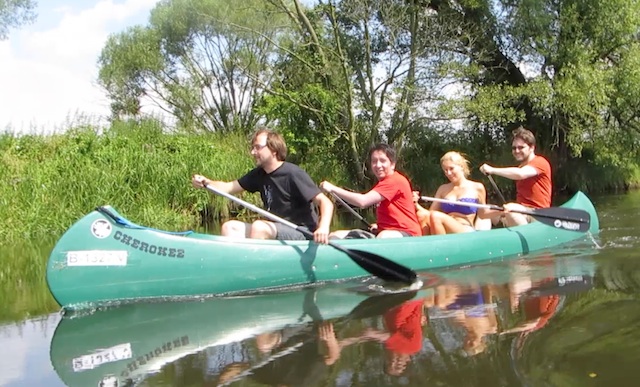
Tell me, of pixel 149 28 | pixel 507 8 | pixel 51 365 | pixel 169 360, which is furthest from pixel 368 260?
pixel 149 28

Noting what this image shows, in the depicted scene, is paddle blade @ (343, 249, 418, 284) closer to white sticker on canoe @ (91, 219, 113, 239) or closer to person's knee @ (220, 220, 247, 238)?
person's knee @ (220, 220, 247, 238)

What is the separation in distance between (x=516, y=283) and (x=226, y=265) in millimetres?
1956

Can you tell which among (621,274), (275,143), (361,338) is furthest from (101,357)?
(621,274)

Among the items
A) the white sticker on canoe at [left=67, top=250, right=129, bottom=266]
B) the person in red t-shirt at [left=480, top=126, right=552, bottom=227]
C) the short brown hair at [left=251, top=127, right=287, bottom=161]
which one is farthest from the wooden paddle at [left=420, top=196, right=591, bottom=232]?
the white sticker on canoe at [left=67, top=250, right=129, bottom=266]

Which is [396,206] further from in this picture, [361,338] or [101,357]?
[101,357]

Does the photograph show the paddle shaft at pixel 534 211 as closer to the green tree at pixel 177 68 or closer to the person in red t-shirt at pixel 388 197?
the person in red t-shirt at pixel 388 197

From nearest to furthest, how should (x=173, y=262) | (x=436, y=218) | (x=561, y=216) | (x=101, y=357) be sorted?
(x=101, y=357) → (x=173, y=262) → (x=436, y=218) → (x=561, y=216)

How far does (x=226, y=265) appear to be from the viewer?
427 centimetres

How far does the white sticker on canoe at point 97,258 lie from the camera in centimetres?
391

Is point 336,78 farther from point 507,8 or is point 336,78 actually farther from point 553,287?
point 553,287

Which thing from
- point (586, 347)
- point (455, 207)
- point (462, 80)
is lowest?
point (586, 347)

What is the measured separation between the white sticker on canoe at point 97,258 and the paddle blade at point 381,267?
5.04 ft

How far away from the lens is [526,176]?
596cm

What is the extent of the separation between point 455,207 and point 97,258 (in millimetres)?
3294
